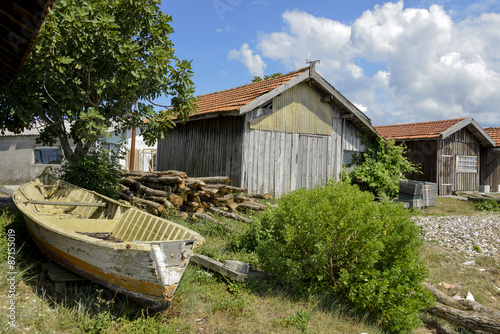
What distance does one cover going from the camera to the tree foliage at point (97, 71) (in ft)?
24.8

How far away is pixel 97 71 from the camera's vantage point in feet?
28.4

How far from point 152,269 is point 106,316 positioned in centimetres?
101

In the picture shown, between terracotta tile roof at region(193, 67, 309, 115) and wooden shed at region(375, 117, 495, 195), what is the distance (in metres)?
10.5

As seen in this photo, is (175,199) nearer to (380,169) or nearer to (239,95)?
(239,95)

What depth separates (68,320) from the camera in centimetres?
457

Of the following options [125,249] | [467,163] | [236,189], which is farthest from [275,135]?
[467,163]

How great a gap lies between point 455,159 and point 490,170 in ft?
15.9

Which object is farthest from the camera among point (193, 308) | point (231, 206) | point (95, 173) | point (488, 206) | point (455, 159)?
point (455, 159)

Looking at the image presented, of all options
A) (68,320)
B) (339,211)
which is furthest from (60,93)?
(339,211)

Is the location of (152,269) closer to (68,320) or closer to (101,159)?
(68,320)

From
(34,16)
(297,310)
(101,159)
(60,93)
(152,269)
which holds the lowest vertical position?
(297,310)

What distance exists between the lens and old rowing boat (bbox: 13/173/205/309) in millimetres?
4367

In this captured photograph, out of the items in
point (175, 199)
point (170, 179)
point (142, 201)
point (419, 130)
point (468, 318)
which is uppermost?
point (419, 130)

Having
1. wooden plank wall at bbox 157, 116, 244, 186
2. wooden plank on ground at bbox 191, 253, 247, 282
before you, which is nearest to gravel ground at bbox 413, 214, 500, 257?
wooden plank on ground at bbox 191, 253, 247, 282
